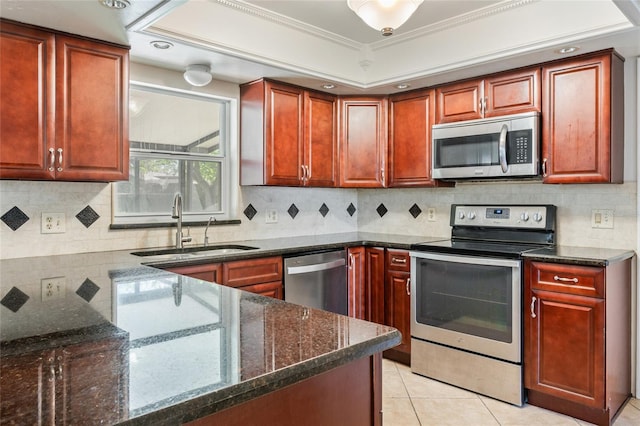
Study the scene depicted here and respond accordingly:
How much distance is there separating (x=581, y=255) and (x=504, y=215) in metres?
0.76

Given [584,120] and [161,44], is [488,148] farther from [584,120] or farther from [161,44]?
[161,44]

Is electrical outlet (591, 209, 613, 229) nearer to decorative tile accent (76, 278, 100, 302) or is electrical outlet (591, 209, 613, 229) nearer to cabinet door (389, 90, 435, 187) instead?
cabinet door (389, 90, 435, 187)

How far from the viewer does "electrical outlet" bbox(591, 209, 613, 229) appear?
2.95m

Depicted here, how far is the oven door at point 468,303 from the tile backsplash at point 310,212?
2.32 ft

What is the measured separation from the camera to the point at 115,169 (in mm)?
2570

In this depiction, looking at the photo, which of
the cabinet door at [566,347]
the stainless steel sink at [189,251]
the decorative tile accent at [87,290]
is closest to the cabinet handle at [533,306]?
the cabinet door at [566,347]

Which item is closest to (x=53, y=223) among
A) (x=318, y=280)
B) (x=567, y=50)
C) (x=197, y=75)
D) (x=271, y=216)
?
(x=197, y=75)

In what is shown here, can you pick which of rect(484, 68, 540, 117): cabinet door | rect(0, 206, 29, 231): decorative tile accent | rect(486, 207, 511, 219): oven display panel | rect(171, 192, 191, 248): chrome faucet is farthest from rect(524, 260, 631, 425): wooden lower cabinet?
rect(0, 206, 29, 231): decorative tile accent

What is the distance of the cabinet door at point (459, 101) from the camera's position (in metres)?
3.26

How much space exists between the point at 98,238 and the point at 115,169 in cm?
53

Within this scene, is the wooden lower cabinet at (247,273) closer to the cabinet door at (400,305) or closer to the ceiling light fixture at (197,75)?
the cabinet door at (400,305)

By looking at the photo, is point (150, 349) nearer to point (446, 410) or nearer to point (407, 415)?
point (407, 415)

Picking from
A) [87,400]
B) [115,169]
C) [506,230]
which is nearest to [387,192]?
[506,230]

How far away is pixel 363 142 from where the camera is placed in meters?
3.85
